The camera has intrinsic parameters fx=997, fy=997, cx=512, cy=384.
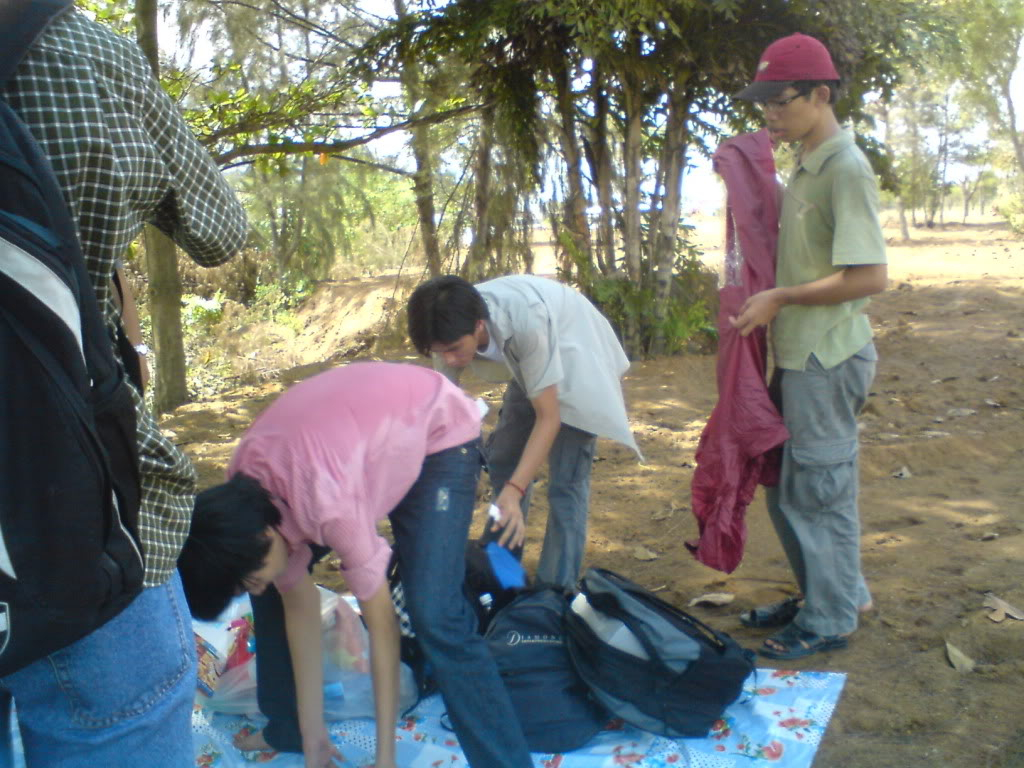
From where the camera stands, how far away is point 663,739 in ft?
9.89

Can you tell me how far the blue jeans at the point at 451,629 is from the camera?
2.55m

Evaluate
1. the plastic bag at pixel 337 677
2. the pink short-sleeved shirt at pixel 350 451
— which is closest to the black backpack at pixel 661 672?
the plastic bag at pixel 337 677

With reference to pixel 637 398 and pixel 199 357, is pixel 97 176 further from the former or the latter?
pixel 199 357

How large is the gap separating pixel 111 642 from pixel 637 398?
6281mm

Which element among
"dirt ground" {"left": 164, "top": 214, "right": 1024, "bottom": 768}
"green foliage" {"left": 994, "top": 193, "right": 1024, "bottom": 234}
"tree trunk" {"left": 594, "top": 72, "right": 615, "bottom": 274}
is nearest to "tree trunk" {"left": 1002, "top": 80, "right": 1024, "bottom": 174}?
"green foliage" {"left": 994, "top": 193, "right": 1024, "bottom": 234}

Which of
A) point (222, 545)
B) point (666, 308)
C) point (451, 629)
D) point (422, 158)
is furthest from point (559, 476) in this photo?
point (422, 158)

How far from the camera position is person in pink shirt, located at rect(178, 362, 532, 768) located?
86.7 inches

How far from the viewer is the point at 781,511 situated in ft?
11.3

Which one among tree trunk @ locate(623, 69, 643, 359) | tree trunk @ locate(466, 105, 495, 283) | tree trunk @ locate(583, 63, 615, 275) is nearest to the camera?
tree trunk @ locate(623, 69, 643, 359)

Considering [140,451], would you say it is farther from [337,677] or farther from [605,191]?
[605,191]

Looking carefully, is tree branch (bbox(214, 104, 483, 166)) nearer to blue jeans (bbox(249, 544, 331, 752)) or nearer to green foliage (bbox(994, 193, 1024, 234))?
blue jeans (bbox(249, 544, 331, 752))

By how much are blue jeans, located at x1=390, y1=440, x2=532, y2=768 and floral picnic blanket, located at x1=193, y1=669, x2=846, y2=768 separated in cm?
43

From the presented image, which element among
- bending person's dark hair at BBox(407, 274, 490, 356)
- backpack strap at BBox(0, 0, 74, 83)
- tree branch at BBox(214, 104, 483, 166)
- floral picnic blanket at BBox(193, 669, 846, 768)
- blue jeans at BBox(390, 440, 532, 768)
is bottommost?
floral picnic blanket at BBox(193, 669, 846, 768)

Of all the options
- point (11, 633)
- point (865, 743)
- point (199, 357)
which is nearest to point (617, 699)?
point (865, 743)
